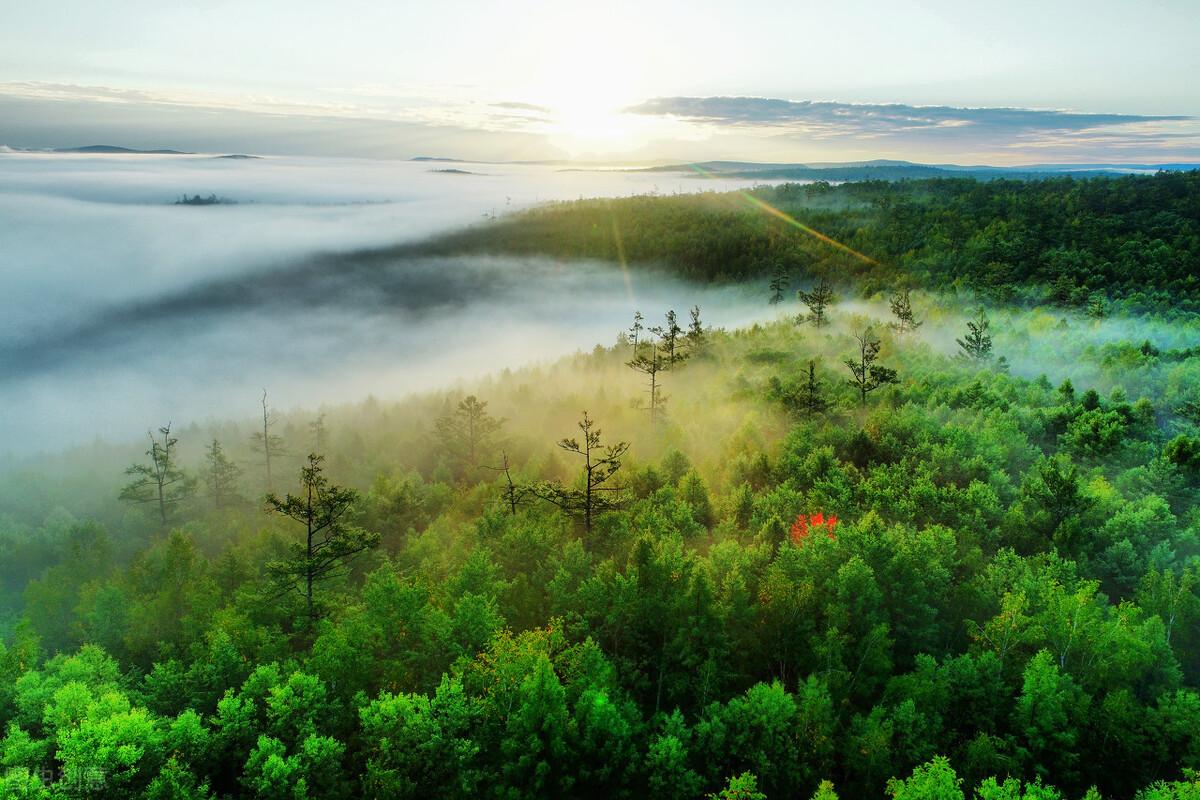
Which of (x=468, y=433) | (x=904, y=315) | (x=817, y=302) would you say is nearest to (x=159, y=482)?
(x=468, y=433)

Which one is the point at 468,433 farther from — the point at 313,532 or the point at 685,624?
the point at 685,624

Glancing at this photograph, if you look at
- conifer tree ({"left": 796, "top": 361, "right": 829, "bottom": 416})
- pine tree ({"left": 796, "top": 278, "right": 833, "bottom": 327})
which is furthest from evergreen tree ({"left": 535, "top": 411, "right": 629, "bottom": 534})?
pine tree ({"left": 796, "top": 278, "right": 833, "bottom": 327})

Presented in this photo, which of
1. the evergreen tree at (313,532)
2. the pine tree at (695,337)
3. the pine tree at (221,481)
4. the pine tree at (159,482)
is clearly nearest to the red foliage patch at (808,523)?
the evergreen tree at (313,532)

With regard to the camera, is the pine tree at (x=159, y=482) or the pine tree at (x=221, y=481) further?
the pine tree at (x=221, y=481)

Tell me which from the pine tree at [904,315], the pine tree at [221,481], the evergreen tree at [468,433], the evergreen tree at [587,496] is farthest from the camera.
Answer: the pine tree at [904,315]

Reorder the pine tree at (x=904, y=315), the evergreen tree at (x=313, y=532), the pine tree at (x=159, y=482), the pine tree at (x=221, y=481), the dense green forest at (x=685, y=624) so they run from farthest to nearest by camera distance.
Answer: the pine tree at (x=904, y=315) < the pine tree at (x=221, y=481) < the pine tree at (x=159, y=482) < the evergreen tree at (x=313, y=532) < the dense green forest at (x=685, y=624)

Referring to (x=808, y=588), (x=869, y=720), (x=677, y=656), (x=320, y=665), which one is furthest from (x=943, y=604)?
(x=320, y=665)

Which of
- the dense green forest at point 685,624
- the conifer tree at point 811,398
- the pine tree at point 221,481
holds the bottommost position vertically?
the pine tree at point 221,481

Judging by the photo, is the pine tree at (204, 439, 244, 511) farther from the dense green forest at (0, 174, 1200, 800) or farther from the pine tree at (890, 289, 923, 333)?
the pine tree at (890, 289, 923, 333)

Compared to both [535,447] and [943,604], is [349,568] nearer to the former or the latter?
[535,447]

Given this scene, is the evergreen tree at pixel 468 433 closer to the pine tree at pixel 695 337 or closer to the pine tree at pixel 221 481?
the pine tree at pixel 221 481

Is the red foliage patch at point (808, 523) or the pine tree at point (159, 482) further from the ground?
the red foliage patch at point (808, 523)
